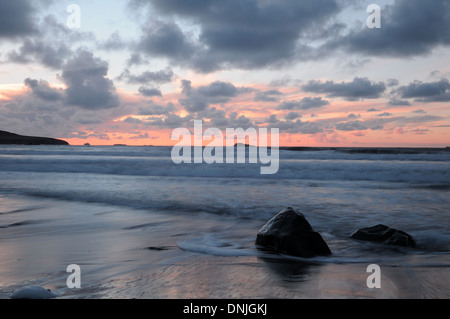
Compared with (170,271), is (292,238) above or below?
above

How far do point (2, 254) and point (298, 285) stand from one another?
116 inches

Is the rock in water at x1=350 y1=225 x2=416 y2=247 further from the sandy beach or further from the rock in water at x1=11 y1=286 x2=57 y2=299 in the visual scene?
the rock in water at x1=11 y1=286 x2=57 y2=299

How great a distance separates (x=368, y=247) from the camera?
3.77 m

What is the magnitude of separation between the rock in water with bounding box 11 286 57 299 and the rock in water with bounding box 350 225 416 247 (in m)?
3.40

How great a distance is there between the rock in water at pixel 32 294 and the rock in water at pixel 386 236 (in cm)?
340

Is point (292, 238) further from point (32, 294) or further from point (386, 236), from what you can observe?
point (32, 294)

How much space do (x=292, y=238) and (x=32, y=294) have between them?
2.41 meters

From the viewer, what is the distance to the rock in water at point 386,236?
3.83 meters

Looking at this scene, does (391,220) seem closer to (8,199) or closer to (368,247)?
(368,247)

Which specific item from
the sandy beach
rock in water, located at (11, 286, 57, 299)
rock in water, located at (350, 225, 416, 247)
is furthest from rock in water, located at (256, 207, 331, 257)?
rock in water, located at (11, 286, 57, 299)

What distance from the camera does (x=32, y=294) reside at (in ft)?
7.45

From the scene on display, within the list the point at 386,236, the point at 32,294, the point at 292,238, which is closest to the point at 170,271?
the point at 32,294

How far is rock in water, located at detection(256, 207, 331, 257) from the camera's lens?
3.46 meters
